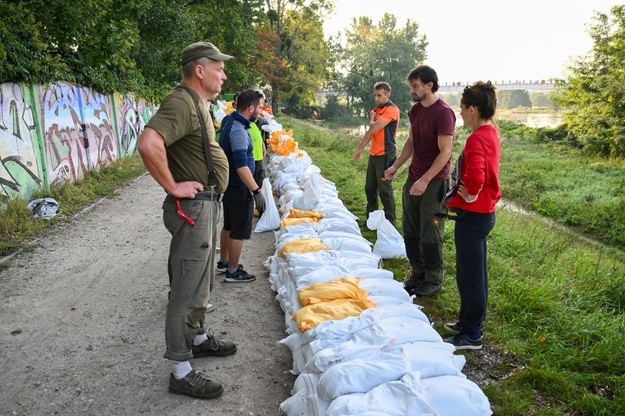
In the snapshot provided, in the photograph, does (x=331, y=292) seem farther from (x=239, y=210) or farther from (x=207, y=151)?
(x=239, y=210)

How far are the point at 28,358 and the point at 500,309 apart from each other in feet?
11.6

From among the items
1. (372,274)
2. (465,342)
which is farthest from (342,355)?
(465,342)

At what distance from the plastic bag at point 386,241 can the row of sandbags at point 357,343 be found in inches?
24.3

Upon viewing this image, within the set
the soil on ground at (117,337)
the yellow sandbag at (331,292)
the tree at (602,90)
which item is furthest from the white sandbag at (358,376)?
the tree at (602,90)

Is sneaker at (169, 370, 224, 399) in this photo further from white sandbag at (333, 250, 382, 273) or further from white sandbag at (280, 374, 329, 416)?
white sandbag at (333, 250, 382, 273)

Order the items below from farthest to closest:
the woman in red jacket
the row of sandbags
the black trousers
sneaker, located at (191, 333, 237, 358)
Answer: sneaker, located at (191, 333, 237, 358), the black trousers, the woman in red jacket, the row of sandbags

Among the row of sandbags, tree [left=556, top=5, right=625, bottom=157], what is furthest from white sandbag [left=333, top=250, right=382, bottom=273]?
tree [left=556, top=5, right=625, bottom=157]

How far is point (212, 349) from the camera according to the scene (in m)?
3.12

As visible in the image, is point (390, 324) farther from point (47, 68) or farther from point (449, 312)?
point (47, 68)

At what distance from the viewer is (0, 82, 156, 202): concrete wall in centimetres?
647

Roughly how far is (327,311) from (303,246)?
1156mm

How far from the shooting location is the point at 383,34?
5297cm

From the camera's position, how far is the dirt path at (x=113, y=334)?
2689 millimetres

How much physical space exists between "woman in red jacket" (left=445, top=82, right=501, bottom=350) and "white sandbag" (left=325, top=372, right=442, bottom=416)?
114 centimetres
